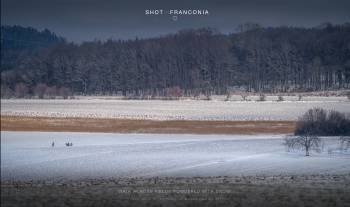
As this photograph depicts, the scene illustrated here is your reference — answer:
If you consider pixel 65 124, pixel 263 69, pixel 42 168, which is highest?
pixel 263 69

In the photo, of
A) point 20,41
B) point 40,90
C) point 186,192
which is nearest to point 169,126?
point 40,90

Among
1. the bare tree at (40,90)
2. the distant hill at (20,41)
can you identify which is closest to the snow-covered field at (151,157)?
the bare tree at (40,90)

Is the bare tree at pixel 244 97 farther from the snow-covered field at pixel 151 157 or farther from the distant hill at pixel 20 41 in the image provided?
the distant hill at pixel 20 41

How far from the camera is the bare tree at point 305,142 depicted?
12969mm

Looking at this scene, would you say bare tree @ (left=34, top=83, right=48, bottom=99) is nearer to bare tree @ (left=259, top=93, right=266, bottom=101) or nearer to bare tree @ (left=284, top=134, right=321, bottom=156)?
bare tree @ (left=259, top=93, right=266, bottom=101)

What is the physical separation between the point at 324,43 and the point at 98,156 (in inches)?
220

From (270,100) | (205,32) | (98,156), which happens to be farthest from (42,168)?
(270,100)

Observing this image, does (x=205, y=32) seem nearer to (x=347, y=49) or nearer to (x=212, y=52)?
(x=212, y=52)

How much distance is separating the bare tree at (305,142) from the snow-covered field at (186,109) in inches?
19.6

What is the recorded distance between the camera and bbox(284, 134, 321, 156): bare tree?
1297 cm

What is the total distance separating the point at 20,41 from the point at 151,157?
3624mm

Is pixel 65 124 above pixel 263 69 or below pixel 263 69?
below

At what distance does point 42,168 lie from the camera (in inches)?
464

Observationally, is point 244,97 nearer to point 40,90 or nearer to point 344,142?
point 344,142
